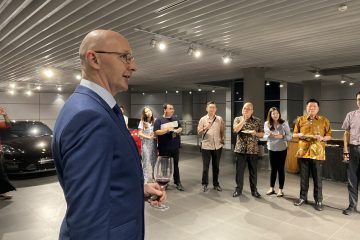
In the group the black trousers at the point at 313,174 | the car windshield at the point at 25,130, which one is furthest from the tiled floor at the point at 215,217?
the car windshield at the point at 25,130

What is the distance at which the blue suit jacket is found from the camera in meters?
0.85

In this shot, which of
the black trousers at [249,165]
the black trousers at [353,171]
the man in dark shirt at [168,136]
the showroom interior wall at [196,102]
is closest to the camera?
the black trousers at [353,171]

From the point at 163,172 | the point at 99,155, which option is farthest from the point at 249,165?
the point at 99,155

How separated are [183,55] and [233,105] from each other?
6039 millimetres

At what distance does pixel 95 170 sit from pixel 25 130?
7.54 m

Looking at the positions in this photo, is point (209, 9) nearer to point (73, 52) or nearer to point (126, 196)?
point (126, 196)

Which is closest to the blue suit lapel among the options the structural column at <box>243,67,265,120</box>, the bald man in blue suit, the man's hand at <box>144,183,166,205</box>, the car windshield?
the bald man in blue suit

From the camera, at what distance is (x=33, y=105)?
1755 cm

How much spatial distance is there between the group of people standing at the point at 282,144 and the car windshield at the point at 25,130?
4640 mm

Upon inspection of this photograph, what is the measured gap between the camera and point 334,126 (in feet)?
50.5

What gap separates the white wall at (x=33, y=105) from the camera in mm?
16797

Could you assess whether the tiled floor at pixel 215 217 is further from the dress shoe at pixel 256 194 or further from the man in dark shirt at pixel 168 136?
the man in dark shirt at pixel 168 136

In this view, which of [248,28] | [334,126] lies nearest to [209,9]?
[248,28]

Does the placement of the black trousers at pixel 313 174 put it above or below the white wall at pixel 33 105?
below
